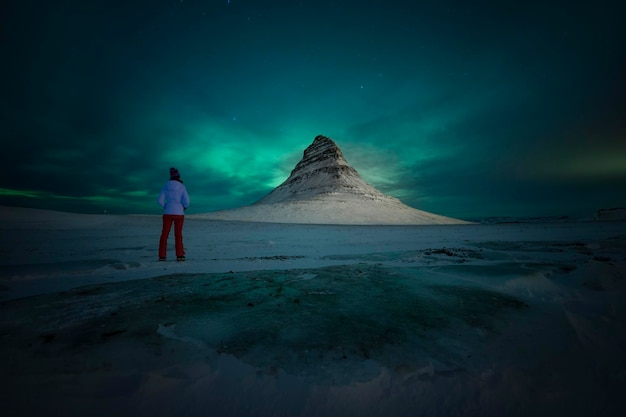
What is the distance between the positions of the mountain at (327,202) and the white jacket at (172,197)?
32803 mm

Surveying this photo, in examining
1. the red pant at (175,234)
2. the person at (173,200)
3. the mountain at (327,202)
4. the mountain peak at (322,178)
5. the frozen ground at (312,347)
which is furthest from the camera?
the mountain peak at (322,178)

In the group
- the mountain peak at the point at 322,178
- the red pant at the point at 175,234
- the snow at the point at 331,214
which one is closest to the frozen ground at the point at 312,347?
the red pant at the point at 175,234

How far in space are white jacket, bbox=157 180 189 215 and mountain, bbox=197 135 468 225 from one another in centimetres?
3280

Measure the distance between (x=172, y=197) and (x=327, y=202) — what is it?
4804 cm

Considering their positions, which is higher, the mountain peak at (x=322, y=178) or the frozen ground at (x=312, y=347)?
the mountain peak at (x=322, y=178)

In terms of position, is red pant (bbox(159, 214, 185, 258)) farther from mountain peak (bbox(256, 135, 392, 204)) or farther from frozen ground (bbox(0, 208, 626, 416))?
mountain peak (bbox(256, 135, 392, 204))

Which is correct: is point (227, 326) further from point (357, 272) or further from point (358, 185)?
point (358, 185)

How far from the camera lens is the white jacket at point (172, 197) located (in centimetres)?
702

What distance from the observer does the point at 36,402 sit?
1.37 meters

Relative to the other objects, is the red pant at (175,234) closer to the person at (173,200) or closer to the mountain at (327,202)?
the person at (173,200)

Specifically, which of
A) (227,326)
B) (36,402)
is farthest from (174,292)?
(36,402)

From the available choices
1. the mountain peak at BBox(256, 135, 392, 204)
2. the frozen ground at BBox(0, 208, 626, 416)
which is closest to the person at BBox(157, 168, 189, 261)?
the frozen ground at BBox(0, 208, 626, 416)

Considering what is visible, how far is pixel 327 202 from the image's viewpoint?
54.6 metres

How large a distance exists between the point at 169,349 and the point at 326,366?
1203 mm
